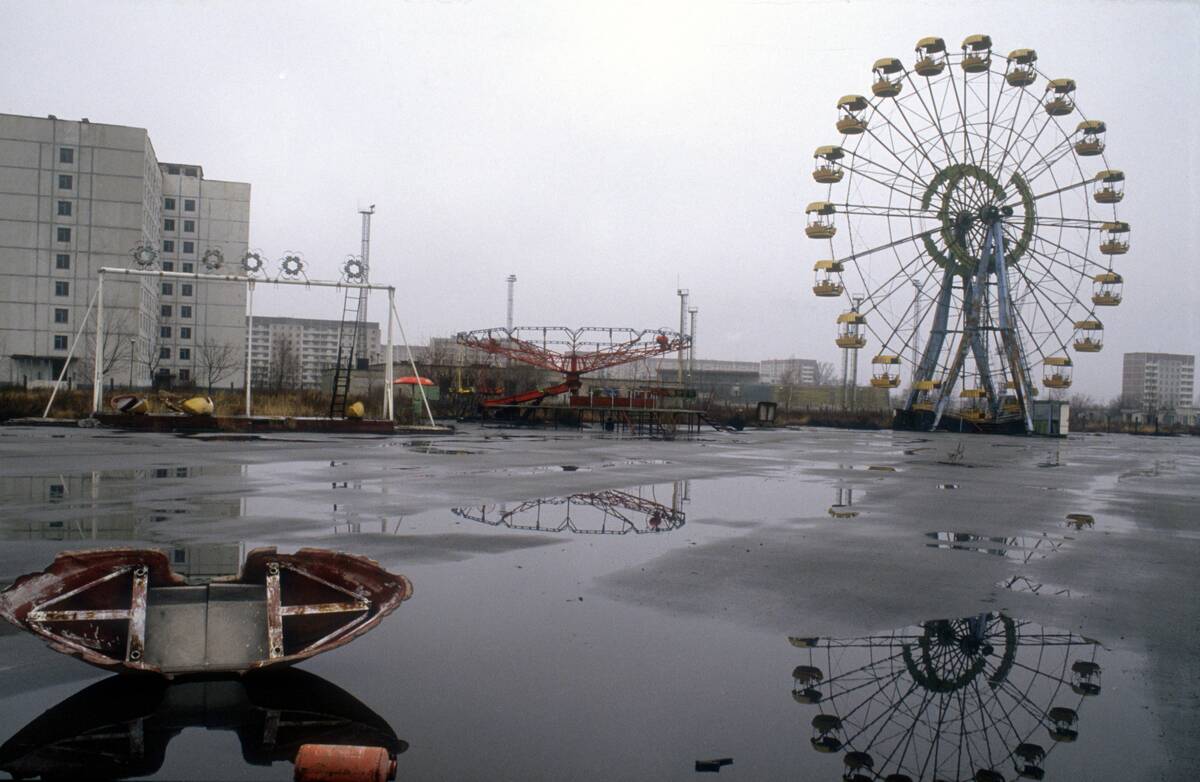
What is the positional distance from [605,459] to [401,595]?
15.1m

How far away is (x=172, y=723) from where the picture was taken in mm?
3916

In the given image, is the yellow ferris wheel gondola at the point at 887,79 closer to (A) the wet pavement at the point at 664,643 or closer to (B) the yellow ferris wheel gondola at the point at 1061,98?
(B) the yellow ferris wheel gondola at the point at 1061,98

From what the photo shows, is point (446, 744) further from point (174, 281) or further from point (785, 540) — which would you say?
point (174, 281)

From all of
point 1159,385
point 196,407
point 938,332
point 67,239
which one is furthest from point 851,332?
point 1159,385

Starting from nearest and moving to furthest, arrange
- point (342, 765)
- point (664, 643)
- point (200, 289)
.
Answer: point (342, 765), point (664, 643), point (200, 289)

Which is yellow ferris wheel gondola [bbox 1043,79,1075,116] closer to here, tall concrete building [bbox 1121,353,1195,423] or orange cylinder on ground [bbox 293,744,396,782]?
orange cylinder on ground [bbox 293,744,396,782]

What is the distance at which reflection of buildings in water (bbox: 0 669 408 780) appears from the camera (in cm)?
356

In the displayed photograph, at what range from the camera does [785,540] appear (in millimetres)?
9078

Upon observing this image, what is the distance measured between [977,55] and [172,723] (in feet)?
168

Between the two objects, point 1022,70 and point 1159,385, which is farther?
point 1159,385

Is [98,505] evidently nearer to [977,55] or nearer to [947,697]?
[947,697]

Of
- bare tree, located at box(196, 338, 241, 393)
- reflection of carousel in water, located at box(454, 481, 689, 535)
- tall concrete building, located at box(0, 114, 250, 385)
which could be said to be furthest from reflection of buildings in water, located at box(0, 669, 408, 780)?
bare tree, located at box(196, 338, 241, 393)

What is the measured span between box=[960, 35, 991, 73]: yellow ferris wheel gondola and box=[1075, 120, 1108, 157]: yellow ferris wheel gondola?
6135mm

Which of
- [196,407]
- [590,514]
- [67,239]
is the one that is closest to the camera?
[590,514]
